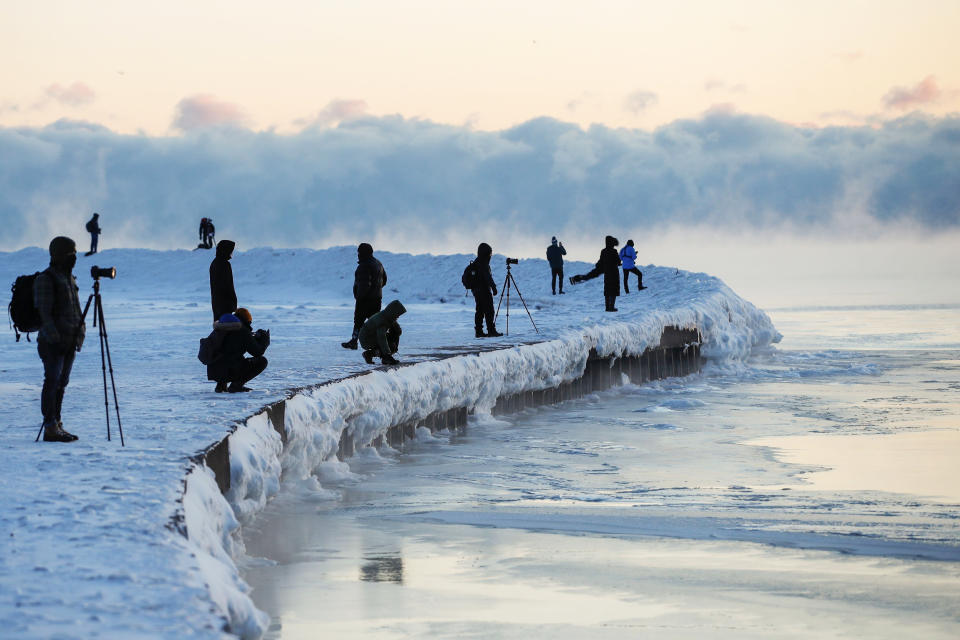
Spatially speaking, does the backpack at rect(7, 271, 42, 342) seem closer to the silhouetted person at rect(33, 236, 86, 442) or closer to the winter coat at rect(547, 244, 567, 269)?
the silhouetted person at rect(33, 236, 86, 442)

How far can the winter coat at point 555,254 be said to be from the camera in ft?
124

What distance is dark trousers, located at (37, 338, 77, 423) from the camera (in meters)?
9.45

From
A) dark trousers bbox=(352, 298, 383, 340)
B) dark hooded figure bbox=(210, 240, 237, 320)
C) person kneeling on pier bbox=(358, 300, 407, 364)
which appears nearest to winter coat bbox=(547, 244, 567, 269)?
dark trousers bbox=(352, 298, 383, 340)

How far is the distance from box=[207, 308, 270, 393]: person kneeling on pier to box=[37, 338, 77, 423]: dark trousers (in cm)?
266

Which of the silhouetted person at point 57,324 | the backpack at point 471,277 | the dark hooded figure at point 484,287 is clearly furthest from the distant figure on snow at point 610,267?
the silhouetted person at point 57,324

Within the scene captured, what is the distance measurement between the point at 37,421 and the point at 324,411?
285cm

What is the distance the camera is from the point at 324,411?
12414 millimetres

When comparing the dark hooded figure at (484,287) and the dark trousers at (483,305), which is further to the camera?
the dark trousers at (483,305)

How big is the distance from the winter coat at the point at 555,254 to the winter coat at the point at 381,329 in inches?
882

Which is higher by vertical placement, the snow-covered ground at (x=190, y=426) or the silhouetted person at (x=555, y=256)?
the silhouetted person at (x=555, y=256)

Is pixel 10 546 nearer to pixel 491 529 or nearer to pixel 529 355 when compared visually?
pixel 491 529

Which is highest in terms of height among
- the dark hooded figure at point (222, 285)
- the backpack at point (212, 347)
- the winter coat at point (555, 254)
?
the winter coat at point (555, 254)

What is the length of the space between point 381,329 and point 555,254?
22.8m

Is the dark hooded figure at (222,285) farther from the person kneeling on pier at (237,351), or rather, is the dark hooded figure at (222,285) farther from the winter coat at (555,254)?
the winter coat at (555,254)
